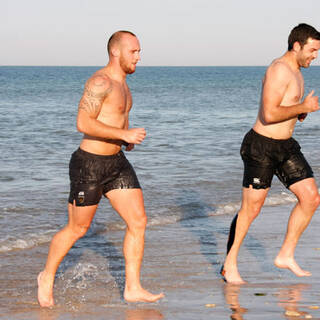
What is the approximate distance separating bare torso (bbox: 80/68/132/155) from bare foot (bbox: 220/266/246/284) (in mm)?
1546

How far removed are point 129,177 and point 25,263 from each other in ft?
7.03

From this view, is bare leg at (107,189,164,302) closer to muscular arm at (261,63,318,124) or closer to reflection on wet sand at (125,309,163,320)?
reflection on wet sand at (125,309,163,320)

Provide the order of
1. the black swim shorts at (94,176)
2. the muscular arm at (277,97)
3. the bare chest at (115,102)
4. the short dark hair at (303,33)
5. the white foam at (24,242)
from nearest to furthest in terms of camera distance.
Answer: the bare chest at (115,102) → the black swim shorts at (94,176) → the muscular arm at (277,97) → the short dark hair at (303,33) → the white foam at (24,242)

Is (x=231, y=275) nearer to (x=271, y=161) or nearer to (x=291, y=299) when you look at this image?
(x=291, y=299)

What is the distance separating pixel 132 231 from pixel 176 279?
3.54ft

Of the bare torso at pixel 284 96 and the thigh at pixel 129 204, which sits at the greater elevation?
the bare torso at pixel 284 96

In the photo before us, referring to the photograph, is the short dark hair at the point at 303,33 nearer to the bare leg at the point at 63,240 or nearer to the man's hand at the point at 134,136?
the man's hand at the point at 134,136

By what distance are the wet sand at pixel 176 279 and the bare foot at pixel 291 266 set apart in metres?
0.06

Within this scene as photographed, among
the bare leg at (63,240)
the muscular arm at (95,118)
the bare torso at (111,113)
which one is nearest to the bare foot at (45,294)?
the bare leg at (63,240)

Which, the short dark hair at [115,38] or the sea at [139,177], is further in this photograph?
the sea at [139,177]

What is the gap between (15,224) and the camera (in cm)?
828

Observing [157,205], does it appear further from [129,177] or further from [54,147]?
[54,147]

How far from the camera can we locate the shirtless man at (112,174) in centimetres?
484

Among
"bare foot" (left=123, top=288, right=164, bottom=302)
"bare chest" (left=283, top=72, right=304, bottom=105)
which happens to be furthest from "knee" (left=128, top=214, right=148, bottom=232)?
"bare chest" (left=283, top=72, right=304, bottom=105)
